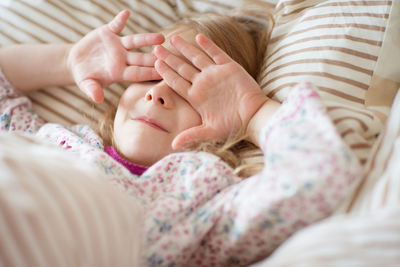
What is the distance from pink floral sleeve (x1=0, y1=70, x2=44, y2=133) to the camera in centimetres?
105

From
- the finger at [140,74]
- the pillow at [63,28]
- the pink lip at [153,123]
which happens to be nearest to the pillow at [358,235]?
the pink lip at [153,123]

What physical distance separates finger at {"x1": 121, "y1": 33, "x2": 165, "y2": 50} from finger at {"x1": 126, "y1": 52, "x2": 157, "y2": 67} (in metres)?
0.02

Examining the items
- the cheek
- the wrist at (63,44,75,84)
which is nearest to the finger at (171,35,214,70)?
the cheek

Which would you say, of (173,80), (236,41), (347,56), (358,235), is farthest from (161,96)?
(358,235)

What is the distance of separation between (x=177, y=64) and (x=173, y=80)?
0.04 metres

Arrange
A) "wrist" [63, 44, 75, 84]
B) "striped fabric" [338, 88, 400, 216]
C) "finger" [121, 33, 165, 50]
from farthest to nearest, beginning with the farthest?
"wrist" [63, 44, 75, 84] → "finger" [121, 33, 165, 50] → "striped fabric" [338, 88, 400, 216]

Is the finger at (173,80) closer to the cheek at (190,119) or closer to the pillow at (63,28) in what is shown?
the cheek at (190,119)

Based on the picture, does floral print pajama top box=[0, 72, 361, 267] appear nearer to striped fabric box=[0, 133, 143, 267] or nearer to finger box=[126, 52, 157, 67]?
striped fabric box=[0, 133, 143, 267]

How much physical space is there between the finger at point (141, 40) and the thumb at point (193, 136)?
0.25m

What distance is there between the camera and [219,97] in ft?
3.02

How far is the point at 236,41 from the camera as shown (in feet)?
3.43

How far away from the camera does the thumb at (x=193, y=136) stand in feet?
2.79

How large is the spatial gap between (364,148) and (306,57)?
301mm

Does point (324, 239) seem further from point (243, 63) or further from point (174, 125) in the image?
point (243, 63)
